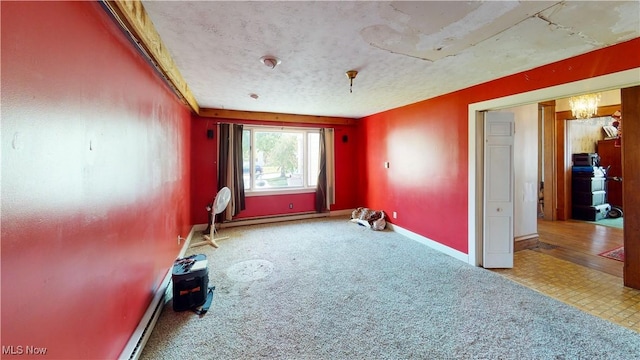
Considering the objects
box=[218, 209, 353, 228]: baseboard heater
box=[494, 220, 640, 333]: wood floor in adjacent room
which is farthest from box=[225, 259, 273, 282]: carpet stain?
box=[494, 220, 640, 333]: wood floor in adjacent room

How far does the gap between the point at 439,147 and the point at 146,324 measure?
13.5 feet

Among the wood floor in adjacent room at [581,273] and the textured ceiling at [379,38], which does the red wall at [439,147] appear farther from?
the wood floor in adjacent room at [581,273]

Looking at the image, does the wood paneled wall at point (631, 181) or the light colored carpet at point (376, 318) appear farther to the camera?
the wood paneled wall at point (631, 181)

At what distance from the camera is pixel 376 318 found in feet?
7.39

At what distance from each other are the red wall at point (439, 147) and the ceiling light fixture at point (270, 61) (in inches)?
102

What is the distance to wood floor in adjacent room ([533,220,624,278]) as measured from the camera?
335cm

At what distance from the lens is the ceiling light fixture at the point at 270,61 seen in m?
2.48

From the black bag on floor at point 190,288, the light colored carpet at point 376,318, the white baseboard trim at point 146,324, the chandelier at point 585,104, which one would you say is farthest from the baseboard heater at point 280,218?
the chandelier at point 585,104

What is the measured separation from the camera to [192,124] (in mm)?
4977

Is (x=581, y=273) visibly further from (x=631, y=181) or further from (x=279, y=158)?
(x=279, y=158)

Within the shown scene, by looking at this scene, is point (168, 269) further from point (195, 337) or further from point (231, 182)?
point (231, 182)

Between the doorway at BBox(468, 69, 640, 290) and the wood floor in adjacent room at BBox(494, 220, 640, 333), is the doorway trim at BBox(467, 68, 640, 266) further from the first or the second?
the wood floor in adjacent room at BBox(494, 220, 640, 333)

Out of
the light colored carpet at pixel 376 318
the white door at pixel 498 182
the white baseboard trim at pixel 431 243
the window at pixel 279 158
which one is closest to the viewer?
the light colored carpet at pixel 376 318

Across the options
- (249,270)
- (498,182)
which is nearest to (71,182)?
(249,270)
